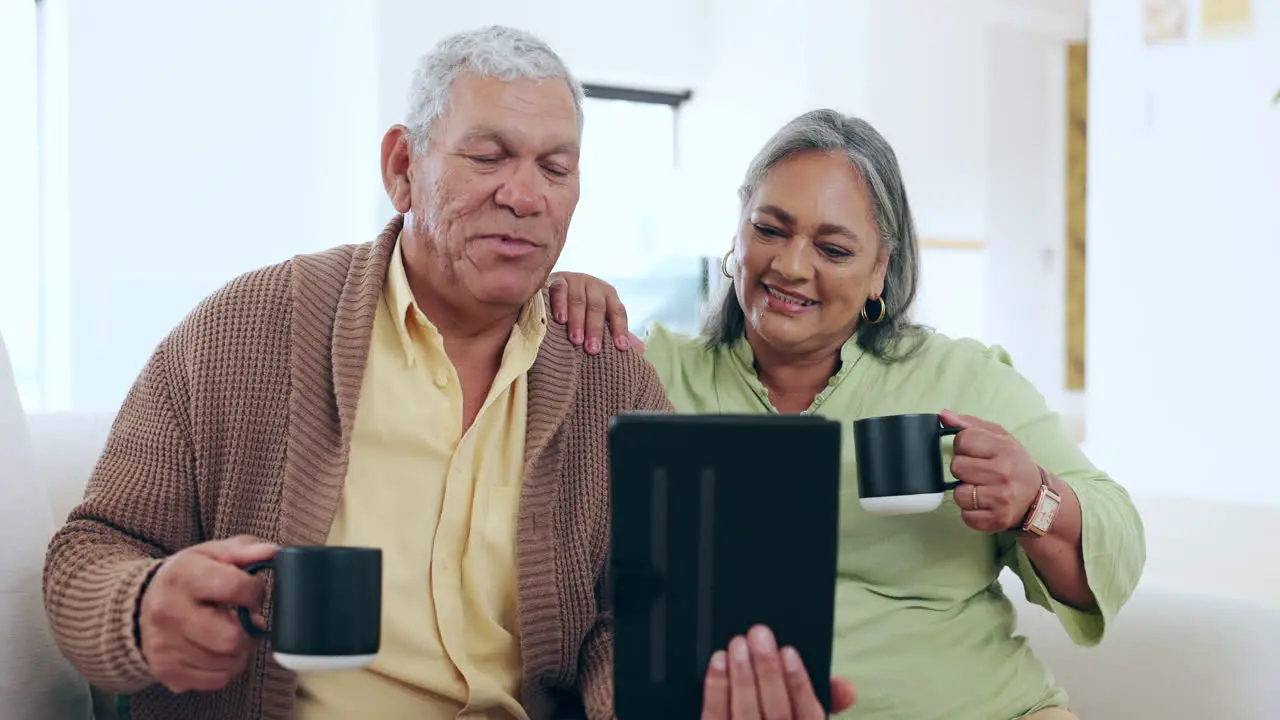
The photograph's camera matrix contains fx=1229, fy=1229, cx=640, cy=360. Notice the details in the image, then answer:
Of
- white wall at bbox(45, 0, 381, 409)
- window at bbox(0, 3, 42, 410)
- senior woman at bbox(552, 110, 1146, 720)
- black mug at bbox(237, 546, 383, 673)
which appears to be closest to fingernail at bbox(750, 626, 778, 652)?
black mug at bbox(237, 546, 383, 673)

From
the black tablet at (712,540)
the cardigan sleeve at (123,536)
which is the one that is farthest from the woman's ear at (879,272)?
the cardigan sleeve at (123,536)

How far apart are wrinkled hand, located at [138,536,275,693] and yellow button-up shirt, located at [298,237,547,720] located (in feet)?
0.87

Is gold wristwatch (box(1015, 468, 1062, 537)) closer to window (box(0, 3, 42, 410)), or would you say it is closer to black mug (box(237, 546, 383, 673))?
black mug (box(237, 546, 383, 673))

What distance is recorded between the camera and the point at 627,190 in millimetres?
5637

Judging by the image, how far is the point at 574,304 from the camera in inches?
58.3

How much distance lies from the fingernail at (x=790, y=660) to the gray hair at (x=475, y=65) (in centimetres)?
Result: 64

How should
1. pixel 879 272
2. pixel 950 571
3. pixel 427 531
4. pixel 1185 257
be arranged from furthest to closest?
pixel 1185 257 → pixel 879 272 → pixel 950 571 → pixel 427 531

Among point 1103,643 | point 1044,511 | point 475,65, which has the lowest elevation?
point 1103,643

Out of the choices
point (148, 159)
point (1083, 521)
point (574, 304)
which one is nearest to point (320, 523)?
point (574, 304)

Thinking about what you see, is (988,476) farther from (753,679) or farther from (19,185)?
(19,185)

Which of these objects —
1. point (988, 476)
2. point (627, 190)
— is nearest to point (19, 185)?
point (627, 190)

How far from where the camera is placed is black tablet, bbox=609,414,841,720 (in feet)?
3.06

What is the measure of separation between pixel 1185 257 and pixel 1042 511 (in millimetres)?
3087

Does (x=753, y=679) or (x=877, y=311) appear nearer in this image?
(x=753, y=679)
